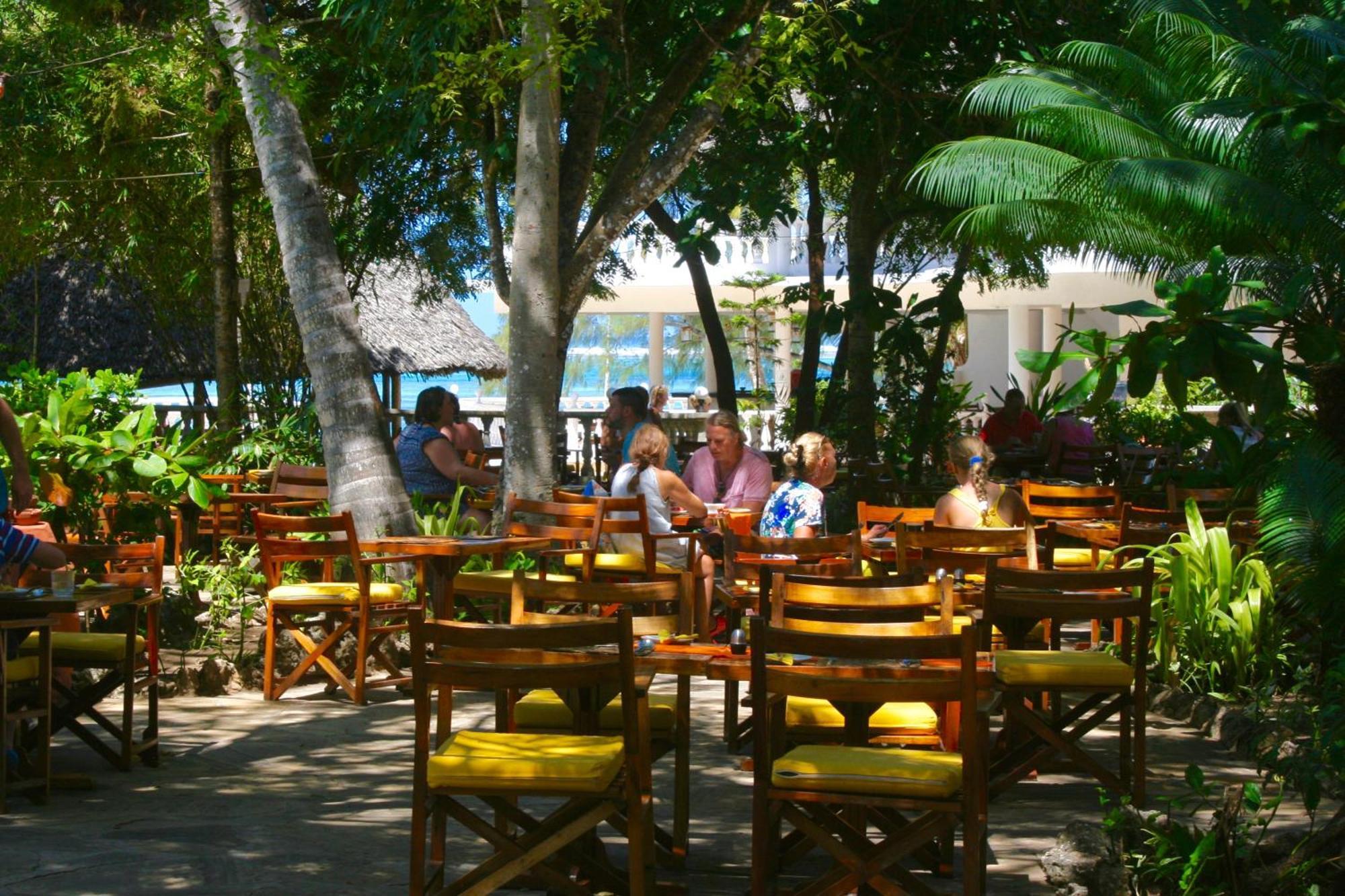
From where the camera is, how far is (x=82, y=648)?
626cm

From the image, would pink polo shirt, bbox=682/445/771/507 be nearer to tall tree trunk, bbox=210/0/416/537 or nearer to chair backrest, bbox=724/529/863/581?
tall tree trunk, bbox=210/0/416/537

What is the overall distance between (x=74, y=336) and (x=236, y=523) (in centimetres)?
1007

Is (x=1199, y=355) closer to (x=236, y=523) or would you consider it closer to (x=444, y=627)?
(x=444, y=627)

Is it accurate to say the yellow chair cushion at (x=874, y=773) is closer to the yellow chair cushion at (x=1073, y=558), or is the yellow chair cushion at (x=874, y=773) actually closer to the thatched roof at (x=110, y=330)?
the yellow chair cushion at (x=1073, y=558)

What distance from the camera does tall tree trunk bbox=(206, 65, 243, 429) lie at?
41.1 feet

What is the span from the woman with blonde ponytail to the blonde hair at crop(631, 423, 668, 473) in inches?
67.9

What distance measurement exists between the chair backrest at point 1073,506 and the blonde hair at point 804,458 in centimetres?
196

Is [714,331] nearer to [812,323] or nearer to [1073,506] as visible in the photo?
[812,323]

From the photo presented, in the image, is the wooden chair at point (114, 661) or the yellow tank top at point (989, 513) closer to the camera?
the wooden chair at point (114, 661)

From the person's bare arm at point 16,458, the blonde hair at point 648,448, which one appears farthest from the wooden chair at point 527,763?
the blonde hair at point 648,448

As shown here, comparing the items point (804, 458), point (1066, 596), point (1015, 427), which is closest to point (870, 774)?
point (1066, 596)

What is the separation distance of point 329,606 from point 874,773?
4222mm

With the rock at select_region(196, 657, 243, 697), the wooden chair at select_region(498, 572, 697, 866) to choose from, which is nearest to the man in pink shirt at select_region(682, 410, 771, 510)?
the rock at select_region(196, 657, 243, 697)

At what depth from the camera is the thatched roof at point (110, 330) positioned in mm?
18344
